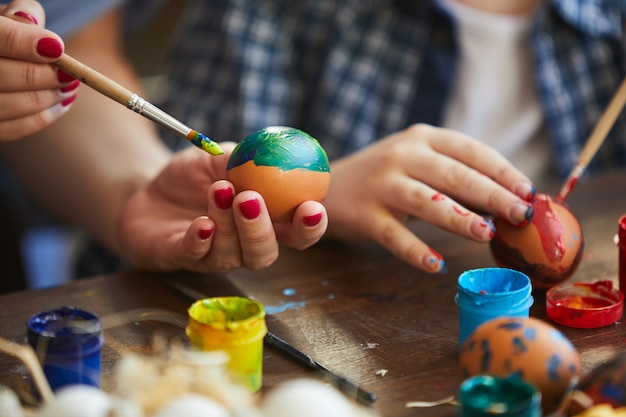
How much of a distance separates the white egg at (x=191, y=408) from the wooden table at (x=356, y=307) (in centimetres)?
18

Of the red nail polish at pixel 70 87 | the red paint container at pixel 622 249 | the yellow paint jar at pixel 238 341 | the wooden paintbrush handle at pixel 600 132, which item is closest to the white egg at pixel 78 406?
the yellow paint jar at pixel 238 341

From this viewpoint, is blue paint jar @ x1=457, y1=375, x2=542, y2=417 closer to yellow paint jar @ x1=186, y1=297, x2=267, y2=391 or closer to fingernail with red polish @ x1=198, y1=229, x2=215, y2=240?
yellow paint jar @ x1=186, y1=297, x2=267, y2=391

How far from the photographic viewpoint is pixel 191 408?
558 millimetres

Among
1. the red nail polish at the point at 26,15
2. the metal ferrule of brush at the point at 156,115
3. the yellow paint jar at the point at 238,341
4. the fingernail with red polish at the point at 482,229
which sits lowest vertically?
the yellow paint jar at the point at 238,341

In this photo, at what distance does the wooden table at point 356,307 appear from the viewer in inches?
30.7

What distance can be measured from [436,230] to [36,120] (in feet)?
1.87

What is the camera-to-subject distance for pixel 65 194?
1416 millimetres

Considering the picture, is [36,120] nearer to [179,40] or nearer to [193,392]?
[193,392]

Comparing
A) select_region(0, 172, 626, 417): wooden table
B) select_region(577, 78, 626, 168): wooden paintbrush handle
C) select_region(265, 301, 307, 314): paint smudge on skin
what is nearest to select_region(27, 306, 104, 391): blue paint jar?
select_region(0, 172, 626, 417): wooden table

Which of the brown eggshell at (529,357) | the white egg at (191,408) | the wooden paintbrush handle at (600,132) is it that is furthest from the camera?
the wooden paintbrush handle at (600,132)

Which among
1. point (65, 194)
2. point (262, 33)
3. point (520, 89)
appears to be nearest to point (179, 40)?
point (262, 33)

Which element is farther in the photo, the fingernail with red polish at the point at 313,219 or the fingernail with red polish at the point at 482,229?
the fingernail with red polish at the point at 482,229

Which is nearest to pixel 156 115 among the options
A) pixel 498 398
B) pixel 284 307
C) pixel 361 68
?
pixel 284 307

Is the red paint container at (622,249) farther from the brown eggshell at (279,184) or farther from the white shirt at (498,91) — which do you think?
the white shirt at (498,91)
